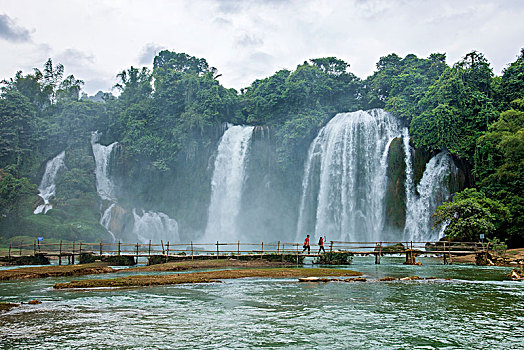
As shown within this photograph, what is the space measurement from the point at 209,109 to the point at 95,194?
603 inches

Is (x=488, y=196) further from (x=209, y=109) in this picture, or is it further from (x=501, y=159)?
(x=209, y=109)

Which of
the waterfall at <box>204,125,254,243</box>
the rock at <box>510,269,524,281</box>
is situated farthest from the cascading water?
the rock at <box>510,269,524,281</box>

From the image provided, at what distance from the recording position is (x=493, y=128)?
32844 mm

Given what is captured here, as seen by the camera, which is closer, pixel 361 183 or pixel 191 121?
pixel 361 183

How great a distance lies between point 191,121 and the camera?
50344 mm

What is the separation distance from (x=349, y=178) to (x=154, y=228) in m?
21.7

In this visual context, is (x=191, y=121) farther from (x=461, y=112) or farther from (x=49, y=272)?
(x=49, y=272)

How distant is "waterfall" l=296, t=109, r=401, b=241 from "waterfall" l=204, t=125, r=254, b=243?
7.62 meters

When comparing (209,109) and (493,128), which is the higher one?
(209,109)

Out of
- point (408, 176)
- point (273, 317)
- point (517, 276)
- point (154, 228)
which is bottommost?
point (273, 317)

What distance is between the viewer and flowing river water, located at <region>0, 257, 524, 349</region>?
9164 millimetres

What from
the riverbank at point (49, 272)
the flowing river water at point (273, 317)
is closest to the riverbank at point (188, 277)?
the flowing river water at point (273, 317)

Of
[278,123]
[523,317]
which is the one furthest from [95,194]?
[523,317]

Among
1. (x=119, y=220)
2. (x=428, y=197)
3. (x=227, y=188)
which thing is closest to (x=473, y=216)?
(x=428, y=197)
